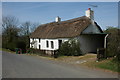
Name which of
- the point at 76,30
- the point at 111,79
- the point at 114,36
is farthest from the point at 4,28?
the point at 111,79

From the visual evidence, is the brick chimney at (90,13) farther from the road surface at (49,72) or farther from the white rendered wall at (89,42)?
the road surface at (49,72)

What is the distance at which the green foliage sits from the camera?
15.3 m

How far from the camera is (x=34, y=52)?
20781 mm

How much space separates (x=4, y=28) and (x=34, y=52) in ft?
80.8

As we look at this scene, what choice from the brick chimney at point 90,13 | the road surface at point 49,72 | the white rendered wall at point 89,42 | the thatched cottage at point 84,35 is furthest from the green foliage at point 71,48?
the road surface at point 49,72

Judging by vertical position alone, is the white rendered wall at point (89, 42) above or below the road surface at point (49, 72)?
above

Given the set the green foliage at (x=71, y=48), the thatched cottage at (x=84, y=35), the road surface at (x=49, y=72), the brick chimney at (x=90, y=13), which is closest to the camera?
the road surface at (x=49, y=72)

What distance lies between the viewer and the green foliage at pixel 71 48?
15.3m

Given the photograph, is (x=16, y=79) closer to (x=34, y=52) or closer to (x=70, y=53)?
(x=70, y=53)

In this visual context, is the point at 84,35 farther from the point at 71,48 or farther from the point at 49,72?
the point at 49,72

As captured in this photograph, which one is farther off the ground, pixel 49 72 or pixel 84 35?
pixel 84 35

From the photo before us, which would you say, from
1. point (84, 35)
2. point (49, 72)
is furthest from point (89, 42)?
point (49, 72)

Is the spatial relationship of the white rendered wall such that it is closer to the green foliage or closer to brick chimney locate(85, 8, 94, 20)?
the green foliage

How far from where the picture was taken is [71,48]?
50.3ft
